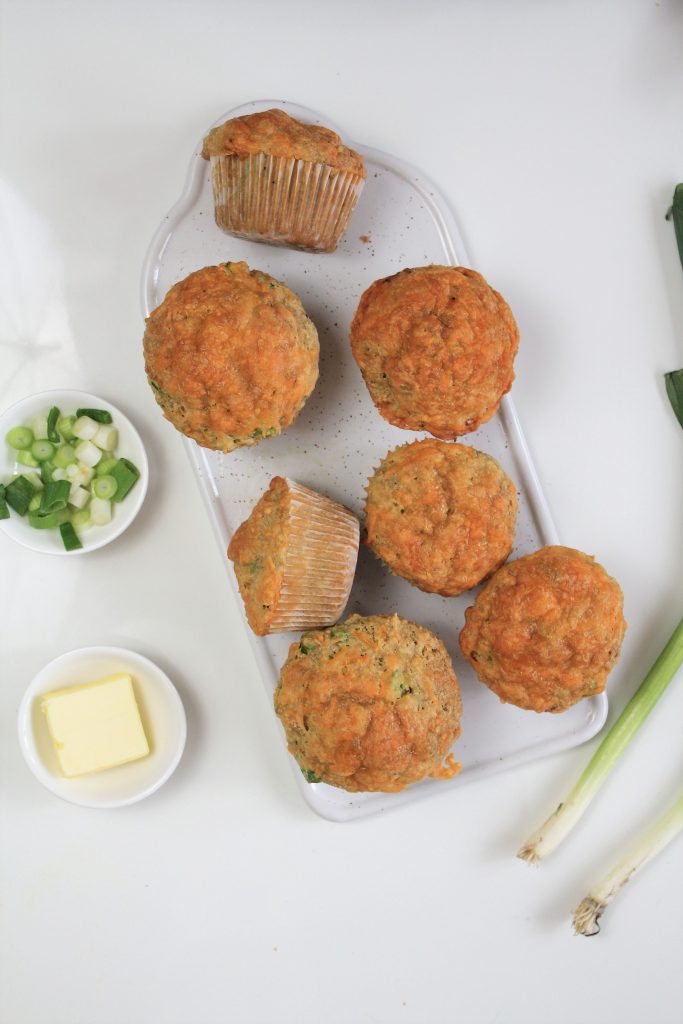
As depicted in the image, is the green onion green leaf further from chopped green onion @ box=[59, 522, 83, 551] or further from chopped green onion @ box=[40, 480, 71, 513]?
chopped green onion @ box=[59, 522, 83, 551]

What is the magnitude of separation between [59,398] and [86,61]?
1267 millimetres

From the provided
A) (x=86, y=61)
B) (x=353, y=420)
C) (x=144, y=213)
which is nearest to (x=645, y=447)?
(x=353, y=420)

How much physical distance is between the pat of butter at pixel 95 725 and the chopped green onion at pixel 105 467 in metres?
0.72

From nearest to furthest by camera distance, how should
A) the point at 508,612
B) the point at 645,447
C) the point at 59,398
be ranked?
the point at 508,612 < the point at 59,398 < the point at 645,447

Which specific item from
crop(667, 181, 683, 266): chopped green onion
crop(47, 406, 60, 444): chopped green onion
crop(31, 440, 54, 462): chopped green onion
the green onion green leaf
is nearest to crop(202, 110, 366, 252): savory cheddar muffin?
the green onion green leaf

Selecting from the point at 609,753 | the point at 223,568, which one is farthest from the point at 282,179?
the point at 609,753

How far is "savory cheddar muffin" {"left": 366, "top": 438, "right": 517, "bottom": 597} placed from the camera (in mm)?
2672

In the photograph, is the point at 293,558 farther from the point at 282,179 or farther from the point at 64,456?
the point at 282,179

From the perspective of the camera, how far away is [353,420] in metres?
3.06

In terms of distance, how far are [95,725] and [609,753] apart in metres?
1.83

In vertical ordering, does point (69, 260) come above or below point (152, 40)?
below

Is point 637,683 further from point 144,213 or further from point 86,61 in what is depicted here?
point 86,61

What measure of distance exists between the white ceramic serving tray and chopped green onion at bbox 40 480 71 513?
0.46 meters

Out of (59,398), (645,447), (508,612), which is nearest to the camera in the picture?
(508,612)
